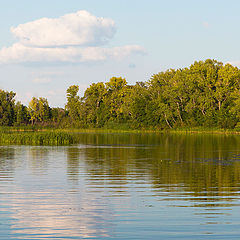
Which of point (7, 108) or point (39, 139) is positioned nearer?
point (39, 139)

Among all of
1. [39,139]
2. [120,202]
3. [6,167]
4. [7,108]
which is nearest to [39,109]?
[7,108]

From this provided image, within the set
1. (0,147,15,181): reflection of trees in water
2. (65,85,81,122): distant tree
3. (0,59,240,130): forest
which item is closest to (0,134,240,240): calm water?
(0,147,15,181): reflection of trees in water

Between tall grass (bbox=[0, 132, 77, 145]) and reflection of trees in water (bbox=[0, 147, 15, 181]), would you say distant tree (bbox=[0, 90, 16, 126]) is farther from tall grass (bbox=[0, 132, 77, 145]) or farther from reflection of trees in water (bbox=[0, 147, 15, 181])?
reflection of trees in water (bbox=[0, 147, 15, 181])

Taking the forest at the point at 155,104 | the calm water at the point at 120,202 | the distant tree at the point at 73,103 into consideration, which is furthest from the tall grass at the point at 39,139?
the distant tree at the point at 73,103

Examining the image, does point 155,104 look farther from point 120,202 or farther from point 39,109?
point 120,202

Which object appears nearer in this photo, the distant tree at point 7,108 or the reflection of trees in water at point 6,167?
the reflection of trees in water at point 6,167

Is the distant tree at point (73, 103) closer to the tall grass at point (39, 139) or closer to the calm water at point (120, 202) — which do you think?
the tall grass at point (39, 139)

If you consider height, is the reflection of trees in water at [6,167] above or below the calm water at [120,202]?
above

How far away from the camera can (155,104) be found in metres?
113

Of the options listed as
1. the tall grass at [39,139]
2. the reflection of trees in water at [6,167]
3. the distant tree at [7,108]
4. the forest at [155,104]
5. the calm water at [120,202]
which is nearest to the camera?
the calm water at [120,202]

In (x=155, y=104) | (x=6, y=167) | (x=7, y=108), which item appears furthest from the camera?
(x=7, y=108)

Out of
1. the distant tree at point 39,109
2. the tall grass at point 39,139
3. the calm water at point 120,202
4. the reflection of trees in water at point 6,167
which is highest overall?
the distant tree at point 39,109

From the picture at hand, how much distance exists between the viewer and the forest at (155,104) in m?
102

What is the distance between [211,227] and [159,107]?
98.4 metres
